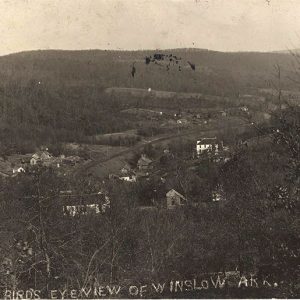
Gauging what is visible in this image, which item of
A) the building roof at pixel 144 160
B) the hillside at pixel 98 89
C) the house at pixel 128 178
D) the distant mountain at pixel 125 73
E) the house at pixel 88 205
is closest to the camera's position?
the house at pixel 88 205

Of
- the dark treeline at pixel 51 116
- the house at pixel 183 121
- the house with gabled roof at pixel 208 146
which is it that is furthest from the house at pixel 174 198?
the house at pixel 183 121

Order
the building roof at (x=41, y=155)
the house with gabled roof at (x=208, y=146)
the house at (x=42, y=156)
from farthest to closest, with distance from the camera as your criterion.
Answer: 1. the building roof at (x=41, y=155)
2. the house at (x=42, y=156)
3. the house with gabled roof at (x=208, y=146)

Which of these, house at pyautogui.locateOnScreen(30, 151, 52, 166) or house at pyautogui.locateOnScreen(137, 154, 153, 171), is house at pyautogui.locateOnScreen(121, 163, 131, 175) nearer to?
house at pyautogui.locateOnScreen(137, 154, 153, 171)

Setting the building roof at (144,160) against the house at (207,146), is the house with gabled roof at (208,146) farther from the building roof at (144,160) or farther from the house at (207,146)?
the building roof at (144,160)

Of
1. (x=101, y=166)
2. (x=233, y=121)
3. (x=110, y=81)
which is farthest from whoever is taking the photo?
(x=110, y=81)

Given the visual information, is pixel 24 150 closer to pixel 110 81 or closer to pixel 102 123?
pixel 102 123

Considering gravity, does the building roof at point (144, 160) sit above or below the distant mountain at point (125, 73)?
below

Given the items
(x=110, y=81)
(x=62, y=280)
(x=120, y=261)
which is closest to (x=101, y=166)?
(x=120, y=261)
